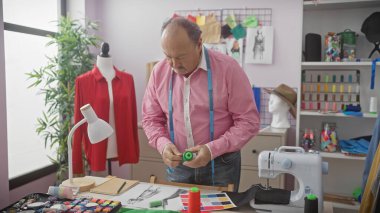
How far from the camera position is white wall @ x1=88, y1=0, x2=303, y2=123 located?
129 inches

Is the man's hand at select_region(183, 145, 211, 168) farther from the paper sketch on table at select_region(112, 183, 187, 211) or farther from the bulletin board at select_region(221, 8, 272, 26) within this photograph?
the bulletin board at select_region(221, 8, 272, 26)

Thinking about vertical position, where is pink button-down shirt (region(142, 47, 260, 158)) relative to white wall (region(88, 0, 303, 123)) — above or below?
below

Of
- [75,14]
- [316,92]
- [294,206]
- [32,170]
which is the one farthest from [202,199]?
[75,14]

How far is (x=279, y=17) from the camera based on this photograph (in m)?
3.28

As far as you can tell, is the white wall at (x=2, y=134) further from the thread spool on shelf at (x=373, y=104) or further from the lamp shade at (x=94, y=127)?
the thread spool on shelf at (x=373, y=104)

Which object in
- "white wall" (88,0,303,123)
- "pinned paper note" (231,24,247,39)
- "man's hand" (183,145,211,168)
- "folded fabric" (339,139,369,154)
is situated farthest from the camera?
"pinned paper note" (231,24,247,39)

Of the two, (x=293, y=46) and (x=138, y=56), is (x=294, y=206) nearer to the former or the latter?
(x=293, y=46)

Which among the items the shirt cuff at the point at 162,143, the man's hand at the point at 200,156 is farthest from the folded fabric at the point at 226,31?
the man's hand at the point at 200,156

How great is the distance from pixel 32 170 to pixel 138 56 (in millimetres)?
1598

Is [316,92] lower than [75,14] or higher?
lower

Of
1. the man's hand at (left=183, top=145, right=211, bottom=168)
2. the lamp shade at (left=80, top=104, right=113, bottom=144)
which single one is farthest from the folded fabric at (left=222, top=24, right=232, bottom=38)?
the lamp shade at (left=80, top=104, right=113, bottom=144)

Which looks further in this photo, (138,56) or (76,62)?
(138,56)

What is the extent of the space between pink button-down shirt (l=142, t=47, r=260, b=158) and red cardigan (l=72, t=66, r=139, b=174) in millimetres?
966

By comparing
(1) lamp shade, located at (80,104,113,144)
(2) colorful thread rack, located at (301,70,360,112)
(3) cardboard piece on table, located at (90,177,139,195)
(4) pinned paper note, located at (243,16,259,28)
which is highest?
(4) pinned paper note, located at (243,16,259,28)
